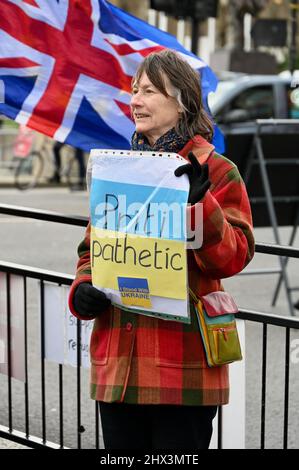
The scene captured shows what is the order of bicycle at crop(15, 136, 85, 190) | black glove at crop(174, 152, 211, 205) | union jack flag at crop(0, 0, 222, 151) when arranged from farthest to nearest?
bicycle at crop(15, 136, 85, 190)
union jack flag at crop(0, 0, 222, 151)
black glove at crop(174, 152, 211, 205)

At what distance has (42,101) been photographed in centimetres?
515

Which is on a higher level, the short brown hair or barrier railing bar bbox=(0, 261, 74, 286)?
the short brown hair

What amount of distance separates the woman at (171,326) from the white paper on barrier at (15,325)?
5.40 feet

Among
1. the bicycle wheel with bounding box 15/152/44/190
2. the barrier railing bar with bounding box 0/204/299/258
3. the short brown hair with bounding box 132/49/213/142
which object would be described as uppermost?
the short brown hair with bounding box 132/49/213/142

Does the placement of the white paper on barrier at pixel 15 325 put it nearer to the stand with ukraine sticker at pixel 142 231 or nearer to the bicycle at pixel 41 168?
the stand with ukraine sticker at pixel 142 231

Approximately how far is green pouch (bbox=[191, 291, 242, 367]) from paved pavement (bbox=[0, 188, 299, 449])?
4.35 feet

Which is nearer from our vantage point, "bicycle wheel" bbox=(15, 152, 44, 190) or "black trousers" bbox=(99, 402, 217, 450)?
"black trousers" bbox=(99, 402, 217, 450)

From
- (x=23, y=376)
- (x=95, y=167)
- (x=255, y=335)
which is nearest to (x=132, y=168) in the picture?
(x=95, y=167)

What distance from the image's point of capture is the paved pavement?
17.9 ft

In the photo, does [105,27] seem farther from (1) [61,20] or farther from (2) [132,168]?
(2) [132,168]

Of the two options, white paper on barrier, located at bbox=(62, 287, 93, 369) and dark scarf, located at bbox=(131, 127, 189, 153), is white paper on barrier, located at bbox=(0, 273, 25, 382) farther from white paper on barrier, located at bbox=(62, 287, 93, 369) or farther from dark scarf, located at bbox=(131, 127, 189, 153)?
dark scarf, located at bbox=(131, 127, 189, 153)

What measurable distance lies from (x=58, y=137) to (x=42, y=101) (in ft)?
0.64

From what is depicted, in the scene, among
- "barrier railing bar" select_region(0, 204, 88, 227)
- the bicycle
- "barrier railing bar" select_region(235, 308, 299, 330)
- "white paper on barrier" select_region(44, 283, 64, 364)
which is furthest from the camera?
the bicycle

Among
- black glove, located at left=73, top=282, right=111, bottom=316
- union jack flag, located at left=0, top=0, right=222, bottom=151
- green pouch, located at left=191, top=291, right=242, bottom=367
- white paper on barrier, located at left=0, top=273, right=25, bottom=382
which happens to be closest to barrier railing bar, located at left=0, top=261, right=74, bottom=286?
white paper on barrier, located at left=0, top=273, right=25, bottom=382
